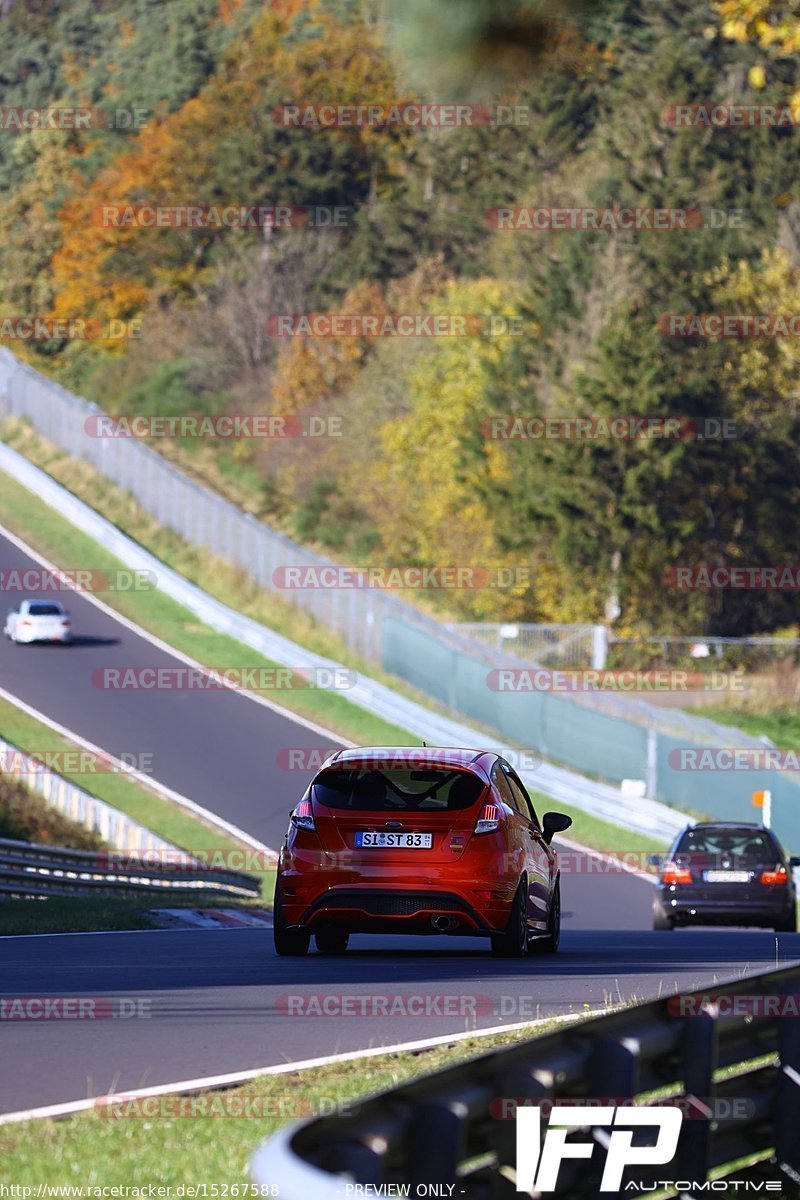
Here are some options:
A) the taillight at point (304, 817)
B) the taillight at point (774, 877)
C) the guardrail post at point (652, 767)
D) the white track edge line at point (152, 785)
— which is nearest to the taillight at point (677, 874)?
the taillight at point (774, 877)

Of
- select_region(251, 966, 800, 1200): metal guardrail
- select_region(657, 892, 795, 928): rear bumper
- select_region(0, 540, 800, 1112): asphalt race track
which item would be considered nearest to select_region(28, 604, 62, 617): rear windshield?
select_region(657, 892, 795, 928): rear bumper

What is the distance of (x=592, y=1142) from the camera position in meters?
5.56

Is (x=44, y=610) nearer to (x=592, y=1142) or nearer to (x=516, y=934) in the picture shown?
(x=516, y=934)

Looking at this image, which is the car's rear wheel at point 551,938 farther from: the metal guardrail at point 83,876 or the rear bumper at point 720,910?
the metal guardrail at point 83,876

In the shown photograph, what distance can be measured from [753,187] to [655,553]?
19.9 m

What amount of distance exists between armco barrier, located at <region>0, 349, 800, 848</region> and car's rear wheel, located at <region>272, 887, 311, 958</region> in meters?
24.8

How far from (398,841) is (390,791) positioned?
42 cm

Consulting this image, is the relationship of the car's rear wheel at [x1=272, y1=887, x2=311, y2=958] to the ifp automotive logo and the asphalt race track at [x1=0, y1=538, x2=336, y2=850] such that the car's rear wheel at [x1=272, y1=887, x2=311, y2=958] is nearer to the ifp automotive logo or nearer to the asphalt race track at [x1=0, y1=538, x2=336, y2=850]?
the ifp automotive logo

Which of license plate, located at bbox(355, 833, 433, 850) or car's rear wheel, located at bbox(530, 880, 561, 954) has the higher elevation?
license plate, located at bbox(355, 833, 433, 850)

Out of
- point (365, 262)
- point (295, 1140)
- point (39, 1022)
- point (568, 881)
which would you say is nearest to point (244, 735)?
point (568, 881)

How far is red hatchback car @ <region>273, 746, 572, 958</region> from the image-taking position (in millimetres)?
13922

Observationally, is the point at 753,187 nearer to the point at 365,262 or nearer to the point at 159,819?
the point at 365,262

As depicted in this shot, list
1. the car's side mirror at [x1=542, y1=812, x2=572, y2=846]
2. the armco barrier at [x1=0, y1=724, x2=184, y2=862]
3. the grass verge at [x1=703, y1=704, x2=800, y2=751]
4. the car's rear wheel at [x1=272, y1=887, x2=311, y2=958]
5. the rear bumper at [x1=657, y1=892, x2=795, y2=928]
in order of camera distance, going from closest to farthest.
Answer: the car's rear wheel at [x1=272, y1=887, x2=311, y2=958] → the car's side mirror at [x1=542, y1=812, x2=572, y2=846] → the rear bumper at [x1=657, y1=892, x2=795, y2=928] → the armco barrier at [x1=0, y1=724, x2=184, y2=862] → the grass verge at [x1=703, y1=704, x2=800, y2=751]

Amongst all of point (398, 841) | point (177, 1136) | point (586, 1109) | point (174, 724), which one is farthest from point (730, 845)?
point (174, 724)
